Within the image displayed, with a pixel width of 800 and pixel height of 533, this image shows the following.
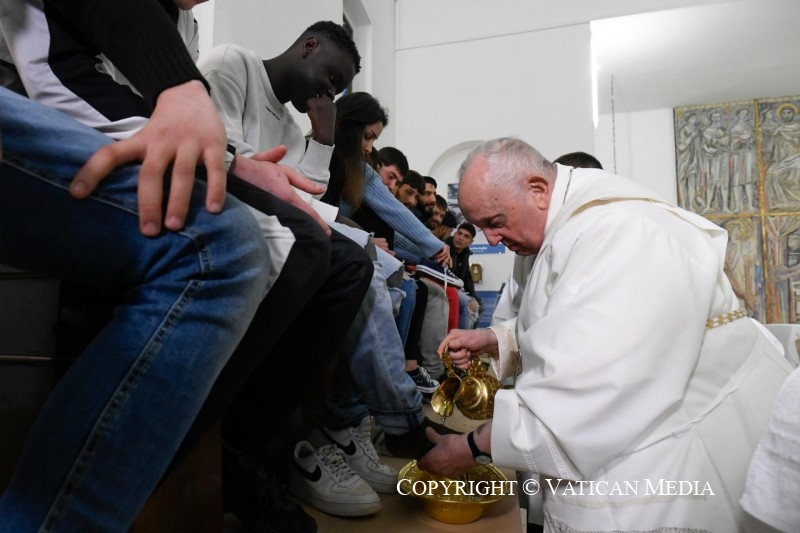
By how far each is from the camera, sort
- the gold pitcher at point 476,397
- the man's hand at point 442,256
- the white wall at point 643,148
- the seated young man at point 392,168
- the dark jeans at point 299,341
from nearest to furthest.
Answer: the dark jeans at point 299,341 → the gold pitcher at point 476,397 → the man's hand at point 442,256 → the seated young man at point 392,168 → the white wall at point 643,148

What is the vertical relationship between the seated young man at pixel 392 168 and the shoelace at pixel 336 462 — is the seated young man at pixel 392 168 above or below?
above

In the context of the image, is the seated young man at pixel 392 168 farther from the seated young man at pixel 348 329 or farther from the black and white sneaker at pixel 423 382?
the seated young man at pixel 348 329

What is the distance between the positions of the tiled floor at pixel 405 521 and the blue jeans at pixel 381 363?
0.20m

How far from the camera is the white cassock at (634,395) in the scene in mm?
1023

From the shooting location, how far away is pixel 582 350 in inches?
40.6

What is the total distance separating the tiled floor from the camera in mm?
1232

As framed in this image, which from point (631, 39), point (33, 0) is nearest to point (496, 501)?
point (33, 0)

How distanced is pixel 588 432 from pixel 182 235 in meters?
0.89

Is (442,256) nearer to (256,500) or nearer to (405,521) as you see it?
(405,521)

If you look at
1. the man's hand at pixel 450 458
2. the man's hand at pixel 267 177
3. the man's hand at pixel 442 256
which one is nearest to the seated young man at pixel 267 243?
the man's hand at pixel 267 177

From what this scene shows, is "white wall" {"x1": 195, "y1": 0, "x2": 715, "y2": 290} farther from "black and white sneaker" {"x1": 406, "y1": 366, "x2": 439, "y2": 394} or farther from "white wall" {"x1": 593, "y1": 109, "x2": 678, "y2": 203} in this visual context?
"black and white sneaker" {"x1": 406, "y1": 366, "x2": 439, "y2": 394}

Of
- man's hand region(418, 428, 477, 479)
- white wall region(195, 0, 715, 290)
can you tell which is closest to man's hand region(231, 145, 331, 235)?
man's hand region(418, 428, 477, 479)

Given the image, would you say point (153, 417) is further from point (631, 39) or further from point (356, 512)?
point (631, 39)

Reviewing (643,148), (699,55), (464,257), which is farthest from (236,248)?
(643,148)
